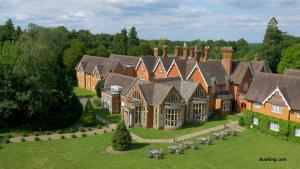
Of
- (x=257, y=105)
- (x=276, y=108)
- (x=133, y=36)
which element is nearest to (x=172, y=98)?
(x=257, y=105)

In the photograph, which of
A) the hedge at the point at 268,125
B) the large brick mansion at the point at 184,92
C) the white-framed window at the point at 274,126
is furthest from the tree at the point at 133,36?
the white-framed window at the point at 274,126

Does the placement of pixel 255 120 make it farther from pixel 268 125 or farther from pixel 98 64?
pixel 98 64

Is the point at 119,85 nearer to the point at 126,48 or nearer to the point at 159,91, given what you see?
the point at 159,91

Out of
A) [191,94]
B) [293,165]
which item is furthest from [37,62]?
[293,165]

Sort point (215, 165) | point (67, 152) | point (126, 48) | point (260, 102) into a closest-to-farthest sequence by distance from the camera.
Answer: point (215, 165), point (67, 152), point (260, 102), point (126, 48)

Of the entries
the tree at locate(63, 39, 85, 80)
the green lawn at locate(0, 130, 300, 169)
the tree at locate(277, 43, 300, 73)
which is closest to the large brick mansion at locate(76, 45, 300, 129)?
the green lawn at locate(0, 130, 300, 169)

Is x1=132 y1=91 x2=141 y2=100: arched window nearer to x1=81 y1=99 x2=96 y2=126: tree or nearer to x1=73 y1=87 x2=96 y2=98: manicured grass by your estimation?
x1=81 y1=99 x2=96 y2=126: tree

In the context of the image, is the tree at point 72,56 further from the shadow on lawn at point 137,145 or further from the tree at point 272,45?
the tree at point 272,45
